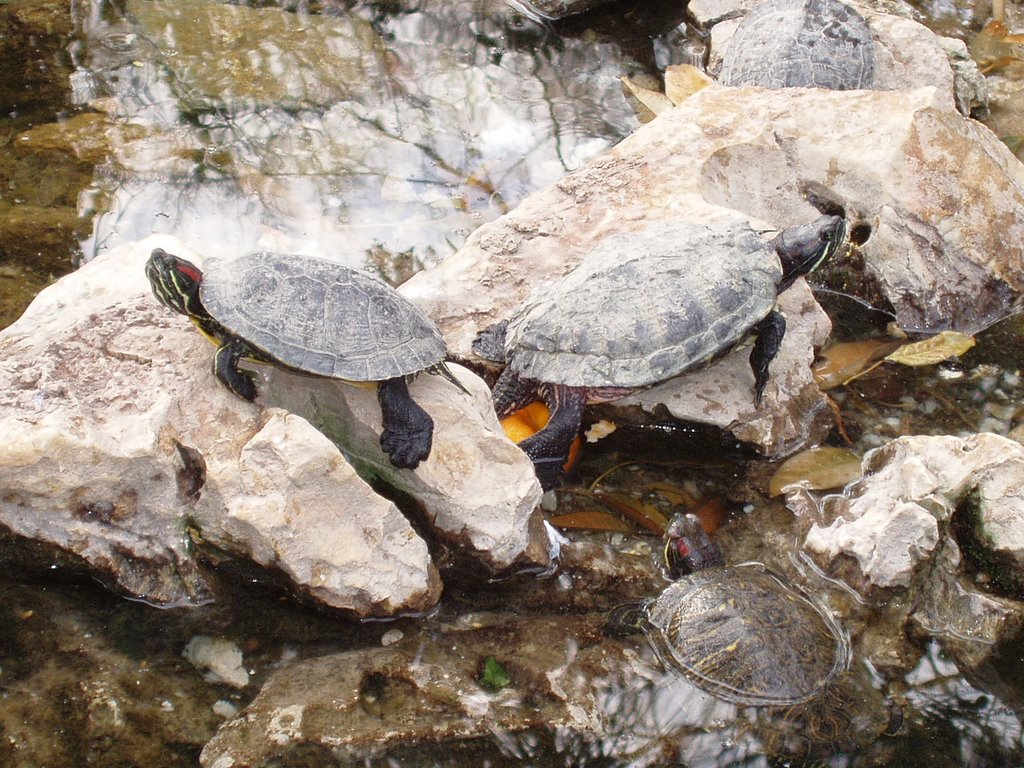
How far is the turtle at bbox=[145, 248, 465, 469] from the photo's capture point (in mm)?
3797

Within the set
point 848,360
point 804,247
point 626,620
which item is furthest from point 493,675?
point 848,360

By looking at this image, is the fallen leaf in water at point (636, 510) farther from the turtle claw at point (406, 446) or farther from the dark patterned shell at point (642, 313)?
the turtle claw at point (406, 446)

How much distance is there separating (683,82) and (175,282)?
5.12 m

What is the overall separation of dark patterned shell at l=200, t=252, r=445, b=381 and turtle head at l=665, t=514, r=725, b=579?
1.29 meters

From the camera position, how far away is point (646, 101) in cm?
759

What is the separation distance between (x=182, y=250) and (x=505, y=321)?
157 centimetres

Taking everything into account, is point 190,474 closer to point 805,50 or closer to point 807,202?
point 807,202

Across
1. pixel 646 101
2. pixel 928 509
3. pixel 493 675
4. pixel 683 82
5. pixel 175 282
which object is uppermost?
pixel 175 282

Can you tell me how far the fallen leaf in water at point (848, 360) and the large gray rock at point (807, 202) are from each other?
262 mm

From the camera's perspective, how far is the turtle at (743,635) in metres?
3.60

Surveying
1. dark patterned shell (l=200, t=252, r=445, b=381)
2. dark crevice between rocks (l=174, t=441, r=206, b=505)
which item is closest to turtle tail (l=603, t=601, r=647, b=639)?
dark patterned shell (l=200, t=252, r=445, b=381)

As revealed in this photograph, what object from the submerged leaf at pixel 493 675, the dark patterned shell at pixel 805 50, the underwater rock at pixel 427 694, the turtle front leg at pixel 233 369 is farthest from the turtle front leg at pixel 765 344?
the dark patterned shell at pixel 805 50

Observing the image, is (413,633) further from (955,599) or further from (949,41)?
(949,41)

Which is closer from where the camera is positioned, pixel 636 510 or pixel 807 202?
pixel 636 510
